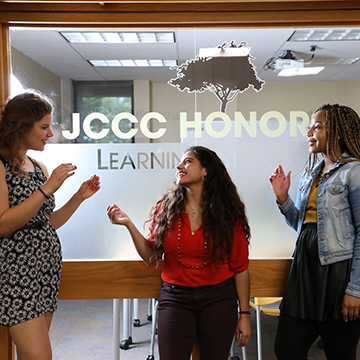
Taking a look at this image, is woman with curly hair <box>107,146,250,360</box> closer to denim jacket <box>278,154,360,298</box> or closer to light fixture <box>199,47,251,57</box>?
denim jacket <box>278,154,360,298</box>

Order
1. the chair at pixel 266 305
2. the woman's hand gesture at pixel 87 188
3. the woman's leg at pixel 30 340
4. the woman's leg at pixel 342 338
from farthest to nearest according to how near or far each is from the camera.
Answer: the chair at pixel 266 305, the woman's hand gesture at pixel 87 188, the woman's leg at pixel 342 338, the woman's leg at pixel 30 340

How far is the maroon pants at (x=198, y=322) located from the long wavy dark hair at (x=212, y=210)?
7.1 inches

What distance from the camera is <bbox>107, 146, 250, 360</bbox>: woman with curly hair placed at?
6.07 ft

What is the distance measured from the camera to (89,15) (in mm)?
2301

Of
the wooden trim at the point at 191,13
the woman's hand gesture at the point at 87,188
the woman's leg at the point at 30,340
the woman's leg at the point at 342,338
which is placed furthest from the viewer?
the wooden trim at the point at 191,13

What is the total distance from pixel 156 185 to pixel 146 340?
55.6 inches

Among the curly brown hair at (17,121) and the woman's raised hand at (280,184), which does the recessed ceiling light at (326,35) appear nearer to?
the woman's raised hand at (280,184)

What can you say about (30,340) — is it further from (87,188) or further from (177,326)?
(87,188)

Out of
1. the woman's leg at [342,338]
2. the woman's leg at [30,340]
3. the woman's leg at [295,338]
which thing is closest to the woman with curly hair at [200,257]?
the woman's leg at [295,338]

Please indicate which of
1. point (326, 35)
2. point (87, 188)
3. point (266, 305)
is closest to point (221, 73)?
point (326, 35)

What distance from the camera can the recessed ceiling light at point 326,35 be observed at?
91.8 inches

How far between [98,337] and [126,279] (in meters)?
1.08

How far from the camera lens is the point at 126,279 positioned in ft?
7.66

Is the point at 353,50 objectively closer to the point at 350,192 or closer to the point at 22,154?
the point at 350,192
